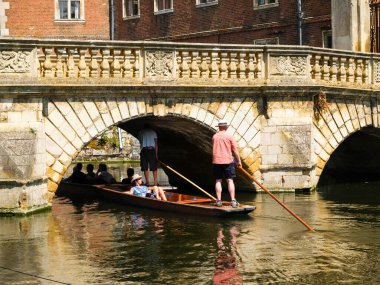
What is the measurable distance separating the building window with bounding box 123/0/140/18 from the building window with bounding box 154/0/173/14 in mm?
1081

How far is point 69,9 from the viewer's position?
113ft

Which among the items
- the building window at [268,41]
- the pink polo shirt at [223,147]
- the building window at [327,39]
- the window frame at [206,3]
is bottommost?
the pink polo shirt at [223,147]

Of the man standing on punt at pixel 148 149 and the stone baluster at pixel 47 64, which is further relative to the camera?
the man standing on punt at pixel 148 149

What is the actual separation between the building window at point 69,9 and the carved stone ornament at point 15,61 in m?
16.4

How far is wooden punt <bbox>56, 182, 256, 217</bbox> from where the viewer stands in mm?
17797

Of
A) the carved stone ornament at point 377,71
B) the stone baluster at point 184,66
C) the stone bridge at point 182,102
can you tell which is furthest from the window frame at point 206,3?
the stone baluster at point 184,66

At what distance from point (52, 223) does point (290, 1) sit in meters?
15.4

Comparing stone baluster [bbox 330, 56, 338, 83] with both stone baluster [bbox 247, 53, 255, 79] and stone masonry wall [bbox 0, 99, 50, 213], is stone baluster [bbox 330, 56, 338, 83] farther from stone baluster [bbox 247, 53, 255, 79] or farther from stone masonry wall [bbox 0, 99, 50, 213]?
stone masonry wall [bbox 0, 99, 50, 213]

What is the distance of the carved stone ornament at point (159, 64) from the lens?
19.8m

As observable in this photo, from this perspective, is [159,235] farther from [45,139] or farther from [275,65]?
[275,65]

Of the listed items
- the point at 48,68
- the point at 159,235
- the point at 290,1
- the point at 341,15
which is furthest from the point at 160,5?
the point at 159,235

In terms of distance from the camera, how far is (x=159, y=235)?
16266 millimetres

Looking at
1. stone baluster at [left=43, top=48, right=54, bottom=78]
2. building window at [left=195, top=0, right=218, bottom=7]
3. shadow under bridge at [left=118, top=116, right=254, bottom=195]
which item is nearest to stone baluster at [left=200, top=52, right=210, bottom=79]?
shadow under bridge at [left=118, top=116, right=254, bottom=195]

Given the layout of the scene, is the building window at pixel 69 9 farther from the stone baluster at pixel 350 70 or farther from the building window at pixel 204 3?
the stone baluster at pixel 350 70
